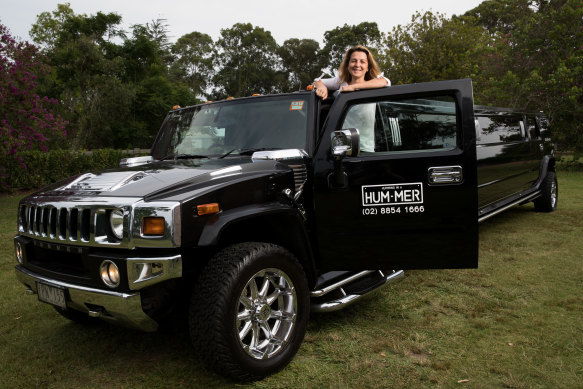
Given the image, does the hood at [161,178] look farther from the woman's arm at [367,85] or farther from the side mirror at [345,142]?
the woman's arm at [367,85]

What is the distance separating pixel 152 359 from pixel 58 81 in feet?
86.2

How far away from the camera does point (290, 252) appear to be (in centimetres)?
292

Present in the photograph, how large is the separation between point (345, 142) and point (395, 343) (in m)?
1.47

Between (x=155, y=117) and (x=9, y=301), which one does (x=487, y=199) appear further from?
(x=155, y=117)

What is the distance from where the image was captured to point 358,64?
12.9 ft

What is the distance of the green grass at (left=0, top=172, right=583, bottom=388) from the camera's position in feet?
8.87

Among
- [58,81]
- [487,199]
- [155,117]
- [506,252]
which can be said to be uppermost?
[58,81]

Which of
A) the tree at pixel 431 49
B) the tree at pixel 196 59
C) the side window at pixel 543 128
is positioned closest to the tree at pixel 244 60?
the tree at pixel 196 59

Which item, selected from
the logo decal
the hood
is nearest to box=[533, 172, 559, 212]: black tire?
the logo decal

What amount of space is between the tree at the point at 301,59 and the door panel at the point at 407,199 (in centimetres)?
5340

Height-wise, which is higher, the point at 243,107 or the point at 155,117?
the point at 155,117

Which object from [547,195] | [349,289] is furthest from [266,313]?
[547,195]

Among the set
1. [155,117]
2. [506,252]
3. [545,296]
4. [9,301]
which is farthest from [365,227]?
[155,117]

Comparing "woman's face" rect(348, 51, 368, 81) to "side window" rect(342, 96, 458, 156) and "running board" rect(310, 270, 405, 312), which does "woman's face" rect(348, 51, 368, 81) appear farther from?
"running board" rect(310, 270, 405, 312)
